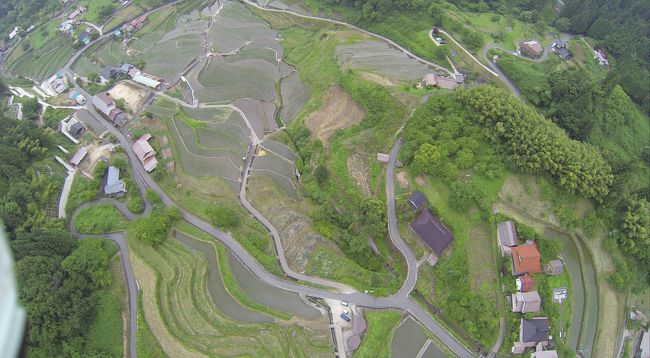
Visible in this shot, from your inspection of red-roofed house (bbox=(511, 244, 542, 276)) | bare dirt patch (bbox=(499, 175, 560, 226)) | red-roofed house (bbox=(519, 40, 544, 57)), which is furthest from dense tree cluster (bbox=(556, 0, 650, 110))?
red-roofed house (bbox=(511, 244, 542, 276))

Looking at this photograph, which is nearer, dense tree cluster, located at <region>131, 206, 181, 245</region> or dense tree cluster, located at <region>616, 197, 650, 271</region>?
dense tree cluster, located at <region>616, 197, 650, 271</region>

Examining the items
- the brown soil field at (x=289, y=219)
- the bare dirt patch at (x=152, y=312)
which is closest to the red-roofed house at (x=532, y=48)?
the brown soil field at (x=289, y=219)

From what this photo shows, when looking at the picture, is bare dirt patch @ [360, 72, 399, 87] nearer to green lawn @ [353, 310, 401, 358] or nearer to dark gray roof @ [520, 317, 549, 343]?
green lawn @ [353, 310, 401, 358]

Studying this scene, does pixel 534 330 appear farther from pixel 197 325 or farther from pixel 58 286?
pixel 58 286

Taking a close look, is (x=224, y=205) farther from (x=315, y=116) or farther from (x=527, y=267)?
(x=527, y=267)

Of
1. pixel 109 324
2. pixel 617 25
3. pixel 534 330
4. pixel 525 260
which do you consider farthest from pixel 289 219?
pixel 617 25

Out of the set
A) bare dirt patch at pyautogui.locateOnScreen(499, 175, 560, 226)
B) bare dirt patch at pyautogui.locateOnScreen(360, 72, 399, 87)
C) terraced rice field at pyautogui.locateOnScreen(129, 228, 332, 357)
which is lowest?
terraced rice field at pyautogui.locateOnScreen(129, 228, 332, 357)
